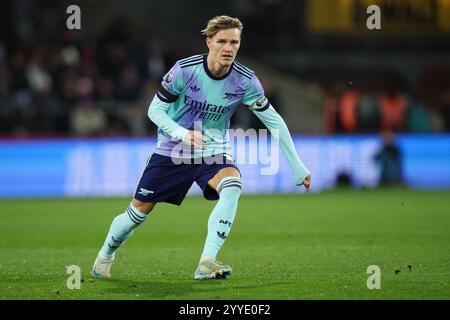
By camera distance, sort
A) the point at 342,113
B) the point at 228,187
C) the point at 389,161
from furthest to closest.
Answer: the point at 342,113 < the point at 389,161 < the point at 228,187

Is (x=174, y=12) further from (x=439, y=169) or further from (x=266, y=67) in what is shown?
(x=439, y=169)

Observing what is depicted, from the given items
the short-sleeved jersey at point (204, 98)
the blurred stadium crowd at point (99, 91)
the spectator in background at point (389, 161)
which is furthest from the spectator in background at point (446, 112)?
the short-sleeved jersey at point (204, 98)

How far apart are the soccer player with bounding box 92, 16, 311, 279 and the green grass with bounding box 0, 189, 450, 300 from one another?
451mm

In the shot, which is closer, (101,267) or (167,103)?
(167,103)

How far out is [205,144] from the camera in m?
8.91

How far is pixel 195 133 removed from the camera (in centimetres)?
832

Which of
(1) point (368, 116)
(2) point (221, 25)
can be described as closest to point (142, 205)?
(2) point (221, 25)

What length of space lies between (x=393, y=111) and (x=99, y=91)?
716 cm

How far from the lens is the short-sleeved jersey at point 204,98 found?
28.8ft

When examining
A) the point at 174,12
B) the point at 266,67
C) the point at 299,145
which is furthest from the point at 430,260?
the point at 174,12

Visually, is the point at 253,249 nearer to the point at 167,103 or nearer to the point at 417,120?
the point at 167,103

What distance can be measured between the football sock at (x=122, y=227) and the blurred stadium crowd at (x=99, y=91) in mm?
13159

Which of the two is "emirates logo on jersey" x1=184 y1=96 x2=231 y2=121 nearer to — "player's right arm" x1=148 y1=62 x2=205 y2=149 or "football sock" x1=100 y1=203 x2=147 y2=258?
"player's right arm" x1=148 y1=62 x2=205 y2=149
